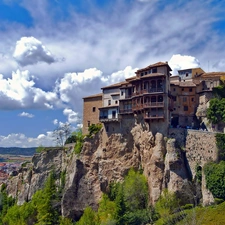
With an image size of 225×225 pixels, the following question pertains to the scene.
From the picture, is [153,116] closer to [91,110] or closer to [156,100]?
[156,100]

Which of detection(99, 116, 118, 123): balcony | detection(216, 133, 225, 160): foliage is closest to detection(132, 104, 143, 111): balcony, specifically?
detection(99, 116, 118, 123): balcony

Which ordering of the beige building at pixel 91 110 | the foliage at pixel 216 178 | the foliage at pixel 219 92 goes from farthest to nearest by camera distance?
the beige building at pixel 91 110 → the foliage at pixel 219 92 → the foliage at pixel 216 178

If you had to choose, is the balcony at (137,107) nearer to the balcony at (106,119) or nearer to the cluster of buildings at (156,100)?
the cluster of buildings at (156,100)

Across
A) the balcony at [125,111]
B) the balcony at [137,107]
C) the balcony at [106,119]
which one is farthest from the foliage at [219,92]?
the balcony at [106,119]

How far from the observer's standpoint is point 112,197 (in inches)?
2422

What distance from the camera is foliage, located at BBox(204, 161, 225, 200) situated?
46156 mm

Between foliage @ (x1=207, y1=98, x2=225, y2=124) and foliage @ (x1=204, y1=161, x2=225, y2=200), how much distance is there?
38.7 ft

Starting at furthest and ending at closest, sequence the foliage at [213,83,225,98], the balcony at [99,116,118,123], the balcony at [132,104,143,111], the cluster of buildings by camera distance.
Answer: the balcony at [99,116,118,123], the foliage at [213,83,225,98], the balcony at [132,104,143,111], the cluster of buildings

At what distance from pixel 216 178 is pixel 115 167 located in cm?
2199

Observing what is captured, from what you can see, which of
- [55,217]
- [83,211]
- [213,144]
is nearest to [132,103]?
[213,144]

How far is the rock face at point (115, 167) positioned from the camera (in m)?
53.1

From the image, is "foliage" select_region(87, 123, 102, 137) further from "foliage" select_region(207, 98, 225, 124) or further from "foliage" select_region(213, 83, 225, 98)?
"foliage" select_region(213, 83, 225, 98)

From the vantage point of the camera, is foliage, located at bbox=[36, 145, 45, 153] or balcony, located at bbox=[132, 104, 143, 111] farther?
foliage, located at bbox=[36, 145, 45, 153]

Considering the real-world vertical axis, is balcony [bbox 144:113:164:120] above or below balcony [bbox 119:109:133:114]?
below
